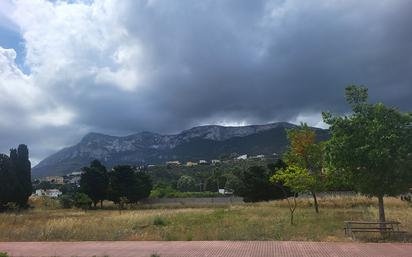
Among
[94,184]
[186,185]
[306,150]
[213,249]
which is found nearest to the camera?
[213,249]

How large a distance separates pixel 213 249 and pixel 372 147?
8794 millimetres

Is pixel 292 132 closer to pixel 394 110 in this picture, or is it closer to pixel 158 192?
pixel 394 110

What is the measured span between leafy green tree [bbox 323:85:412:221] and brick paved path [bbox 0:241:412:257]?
3901 mm

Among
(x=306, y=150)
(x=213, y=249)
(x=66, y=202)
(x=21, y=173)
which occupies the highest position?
(x=21, y=173)

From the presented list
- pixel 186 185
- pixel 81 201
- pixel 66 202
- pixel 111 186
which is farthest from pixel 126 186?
pixel 186 185

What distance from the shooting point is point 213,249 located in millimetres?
17766

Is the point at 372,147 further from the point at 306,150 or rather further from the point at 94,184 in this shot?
the point at 94,184

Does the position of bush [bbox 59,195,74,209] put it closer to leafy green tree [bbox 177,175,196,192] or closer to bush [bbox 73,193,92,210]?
bush [bbox 73,193,92,210]

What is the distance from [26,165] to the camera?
79625 millimetres

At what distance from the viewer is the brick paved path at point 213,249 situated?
16422 mm

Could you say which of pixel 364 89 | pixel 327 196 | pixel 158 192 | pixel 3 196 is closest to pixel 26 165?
pixel 3 196

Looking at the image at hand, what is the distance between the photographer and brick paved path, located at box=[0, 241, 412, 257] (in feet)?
53.9

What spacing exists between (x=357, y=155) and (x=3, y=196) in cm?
6031

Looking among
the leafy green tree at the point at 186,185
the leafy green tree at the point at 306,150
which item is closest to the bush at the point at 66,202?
the leafy green tree at the point at 186,185
